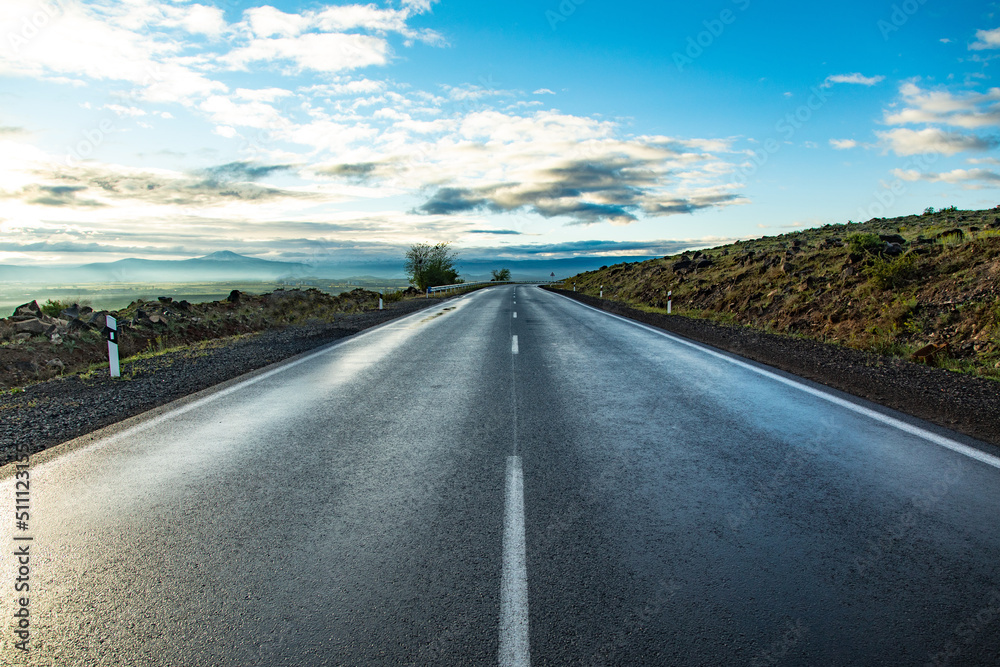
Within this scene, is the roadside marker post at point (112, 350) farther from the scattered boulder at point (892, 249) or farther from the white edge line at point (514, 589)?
the scattered boulder at point (892, 249)

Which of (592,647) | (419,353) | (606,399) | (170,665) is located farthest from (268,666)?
(419,353)

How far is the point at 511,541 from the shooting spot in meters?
3.42

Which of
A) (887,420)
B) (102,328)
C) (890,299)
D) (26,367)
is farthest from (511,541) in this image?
(102,328)

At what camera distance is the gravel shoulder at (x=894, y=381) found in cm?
626

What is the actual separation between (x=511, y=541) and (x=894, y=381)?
23.9ft

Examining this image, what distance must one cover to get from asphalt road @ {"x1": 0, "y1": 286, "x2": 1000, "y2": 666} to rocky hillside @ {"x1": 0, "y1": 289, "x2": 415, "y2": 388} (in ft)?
19.9

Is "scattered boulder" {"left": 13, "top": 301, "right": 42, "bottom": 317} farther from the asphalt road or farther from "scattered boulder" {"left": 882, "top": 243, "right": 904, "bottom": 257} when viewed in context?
"scattered boulder" {"left": 882, "top": 243, "right": 904, "bottom": 257}

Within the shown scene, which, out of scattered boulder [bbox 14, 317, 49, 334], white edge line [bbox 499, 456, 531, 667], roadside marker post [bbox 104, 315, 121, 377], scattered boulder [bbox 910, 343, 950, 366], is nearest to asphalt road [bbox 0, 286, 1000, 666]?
white edge line [bbox 499, 456, 531, 667]

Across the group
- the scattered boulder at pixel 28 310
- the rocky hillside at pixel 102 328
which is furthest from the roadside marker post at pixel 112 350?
the scattered boulder at pixel 28 310

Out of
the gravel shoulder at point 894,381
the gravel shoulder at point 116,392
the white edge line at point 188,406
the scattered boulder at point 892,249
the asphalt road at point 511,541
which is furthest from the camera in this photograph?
the scattered boulder at point 892,249

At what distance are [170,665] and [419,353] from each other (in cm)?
952

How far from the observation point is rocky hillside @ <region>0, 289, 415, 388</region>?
1058cm

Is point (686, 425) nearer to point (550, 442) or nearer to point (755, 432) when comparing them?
point (755, 432)

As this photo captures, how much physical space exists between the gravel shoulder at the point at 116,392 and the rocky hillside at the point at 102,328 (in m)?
1.55
